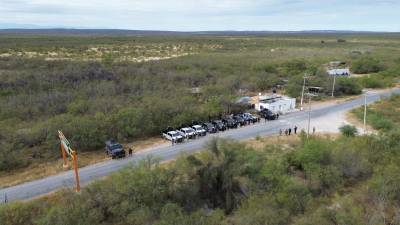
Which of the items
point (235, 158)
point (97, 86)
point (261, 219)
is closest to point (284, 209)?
point (261, 219)

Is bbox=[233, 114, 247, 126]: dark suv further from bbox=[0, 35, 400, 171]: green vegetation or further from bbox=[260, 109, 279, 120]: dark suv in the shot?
bbox=[260, 109, 279, 120]: dark suv

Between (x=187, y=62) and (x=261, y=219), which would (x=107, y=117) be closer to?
(x=261, y=219)

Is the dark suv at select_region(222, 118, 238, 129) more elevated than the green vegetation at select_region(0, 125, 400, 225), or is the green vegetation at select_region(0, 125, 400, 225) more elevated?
the green vegetation at select_region(0, 125, 400, 225)

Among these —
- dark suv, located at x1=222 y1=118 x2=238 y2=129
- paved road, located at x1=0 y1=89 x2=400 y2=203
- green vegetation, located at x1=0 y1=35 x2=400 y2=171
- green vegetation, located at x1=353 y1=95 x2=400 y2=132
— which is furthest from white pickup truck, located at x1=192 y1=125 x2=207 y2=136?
green vegetation, located at x1=353 y1=95 x2=400 y2=132

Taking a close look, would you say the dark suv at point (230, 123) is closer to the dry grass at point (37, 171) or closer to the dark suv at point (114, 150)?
the dark suv at point (114, 150)

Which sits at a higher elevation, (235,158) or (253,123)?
(235,158)

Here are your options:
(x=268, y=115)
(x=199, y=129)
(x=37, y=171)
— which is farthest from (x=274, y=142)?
(x=37, y=171)

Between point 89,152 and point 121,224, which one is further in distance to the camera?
point 89,152

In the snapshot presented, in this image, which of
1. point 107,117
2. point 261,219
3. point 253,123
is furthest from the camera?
point 253,123
